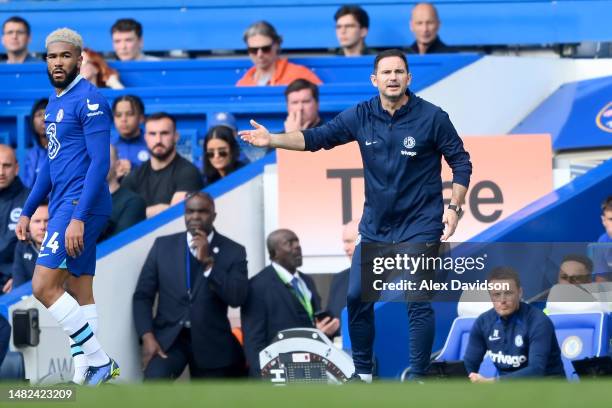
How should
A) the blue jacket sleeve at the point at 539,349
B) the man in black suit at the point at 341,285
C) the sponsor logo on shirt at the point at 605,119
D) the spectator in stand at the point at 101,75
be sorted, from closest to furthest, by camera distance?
the blue jacket sleeve at the point at 539,349, the man in black suit at the point at 341,285, the sponsor logo on shirt at the point at 605,119, the spectator in stand at the point at 101,75

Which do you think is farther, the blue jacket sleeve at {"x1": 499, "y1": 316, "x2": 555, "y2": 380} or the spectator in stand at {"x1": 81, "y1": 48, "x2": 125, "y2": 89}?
the spectator in stand at {"x1": 81, "y1": 48, "x2": 125, "y2": 89}

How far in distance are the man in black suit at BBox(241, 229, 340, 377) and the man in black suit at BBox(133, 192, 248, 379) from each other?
0.13 m

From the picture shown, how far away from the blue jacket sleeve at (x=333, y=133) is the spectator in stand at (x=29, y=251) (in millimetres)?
2864

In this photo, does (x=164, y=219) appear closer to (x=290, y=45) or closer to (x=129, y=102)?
(x=129, y=102)

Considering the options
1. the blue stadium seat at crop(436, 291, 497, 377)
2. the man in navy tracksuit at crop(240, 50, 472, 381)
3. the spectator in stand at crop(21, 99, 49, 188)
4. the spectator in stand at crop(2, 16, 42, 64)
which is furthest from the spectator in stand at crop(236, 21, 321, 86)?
the man in navy tracksuit at crop(240, 50, 472, 381)

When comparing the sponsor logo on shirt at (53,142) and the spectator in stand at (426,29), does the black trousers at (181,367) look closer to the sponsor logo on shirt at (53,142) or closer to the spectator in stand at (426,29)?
the sponsor logo on shirt at (53,142)

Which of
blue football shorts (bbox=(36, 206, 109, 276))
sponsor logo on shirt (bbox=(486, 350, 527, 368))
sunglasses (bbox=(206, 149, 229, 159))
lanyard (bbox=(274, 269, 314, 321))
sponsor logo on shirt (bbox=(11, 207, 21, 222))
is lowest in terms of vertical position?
sponsor logo on shirt (bbox=(486, 350, 527, 368))

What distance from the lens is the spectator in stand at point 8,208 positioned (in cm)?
1082

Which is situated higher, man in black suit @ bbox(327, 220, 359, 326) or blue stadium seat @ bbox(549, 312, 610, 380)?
man in black suit @ bbox(327, 220, 359, 326)

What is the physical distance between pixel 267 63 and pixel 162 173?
5.45 feet

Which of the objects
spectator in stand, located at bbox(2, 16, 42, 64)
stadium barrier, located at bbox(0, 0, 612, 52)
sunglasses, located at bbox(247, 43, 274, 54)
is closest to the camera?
sunglasses, located at bbox(247, 43, 274, 54)

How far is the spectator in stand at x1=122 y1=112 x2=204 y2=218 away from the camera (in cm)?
1087

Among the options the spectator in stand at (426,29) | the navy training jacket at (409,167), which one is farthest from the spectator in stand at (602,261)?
the spectator in stand at (426,29)

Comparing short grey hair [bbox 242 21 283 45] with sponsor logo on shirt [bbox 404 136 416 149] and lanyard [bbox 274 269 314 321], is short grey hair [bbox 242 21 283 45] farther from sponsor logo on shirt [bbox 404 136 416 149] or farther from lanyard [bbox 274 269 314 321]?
sponsor logo on shirt [bbox 404 136 416 149]
